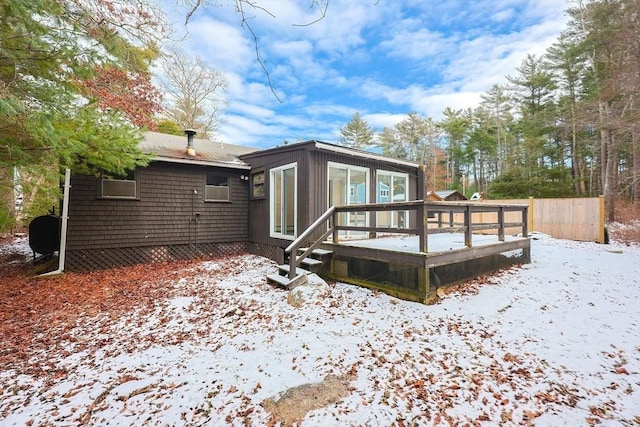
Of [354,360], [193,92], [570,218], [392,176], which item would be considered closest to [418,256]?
[354,360]

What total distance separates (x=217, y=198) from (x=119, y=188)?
2.60 m

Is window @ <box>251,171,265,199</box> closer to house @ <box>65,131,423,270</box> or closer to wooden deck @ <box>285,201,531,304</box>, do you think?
house @ <box>65,131,423,270</box>

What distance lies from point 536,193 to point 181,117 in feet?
79.0

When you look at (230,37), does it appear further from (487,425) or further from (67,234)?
(67,234)

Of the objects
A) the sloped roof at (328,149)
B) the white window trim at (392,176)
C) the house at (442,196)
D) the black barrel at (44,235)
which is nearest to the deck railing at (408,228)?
the white window trim at (392,176)

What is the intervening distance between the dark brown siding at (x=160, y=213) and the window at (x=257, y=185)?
1.19ft

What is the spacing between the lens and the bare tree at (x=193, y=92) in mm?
17000

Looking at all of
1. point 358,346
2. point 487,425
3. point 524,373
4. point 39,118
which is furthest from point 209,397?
point 39,118

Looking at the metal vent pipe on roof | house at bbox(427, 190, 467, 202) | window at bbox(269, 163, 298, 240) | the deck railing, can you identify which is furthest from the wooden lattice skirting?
house at bbox(427, 190, 467, 202)

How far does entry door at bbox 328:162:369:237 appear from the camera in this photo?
7.68 meters

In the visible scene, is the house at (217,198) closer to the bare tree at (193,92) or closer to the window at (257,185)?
the window at (257,185)

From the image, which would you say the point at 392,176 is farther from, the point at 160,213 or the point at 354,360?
the point at 160,213

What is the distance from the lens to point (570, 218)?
11.1 meters

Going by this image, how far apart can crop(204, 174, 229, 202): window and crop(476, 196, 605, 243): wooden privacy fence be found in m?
12.7
